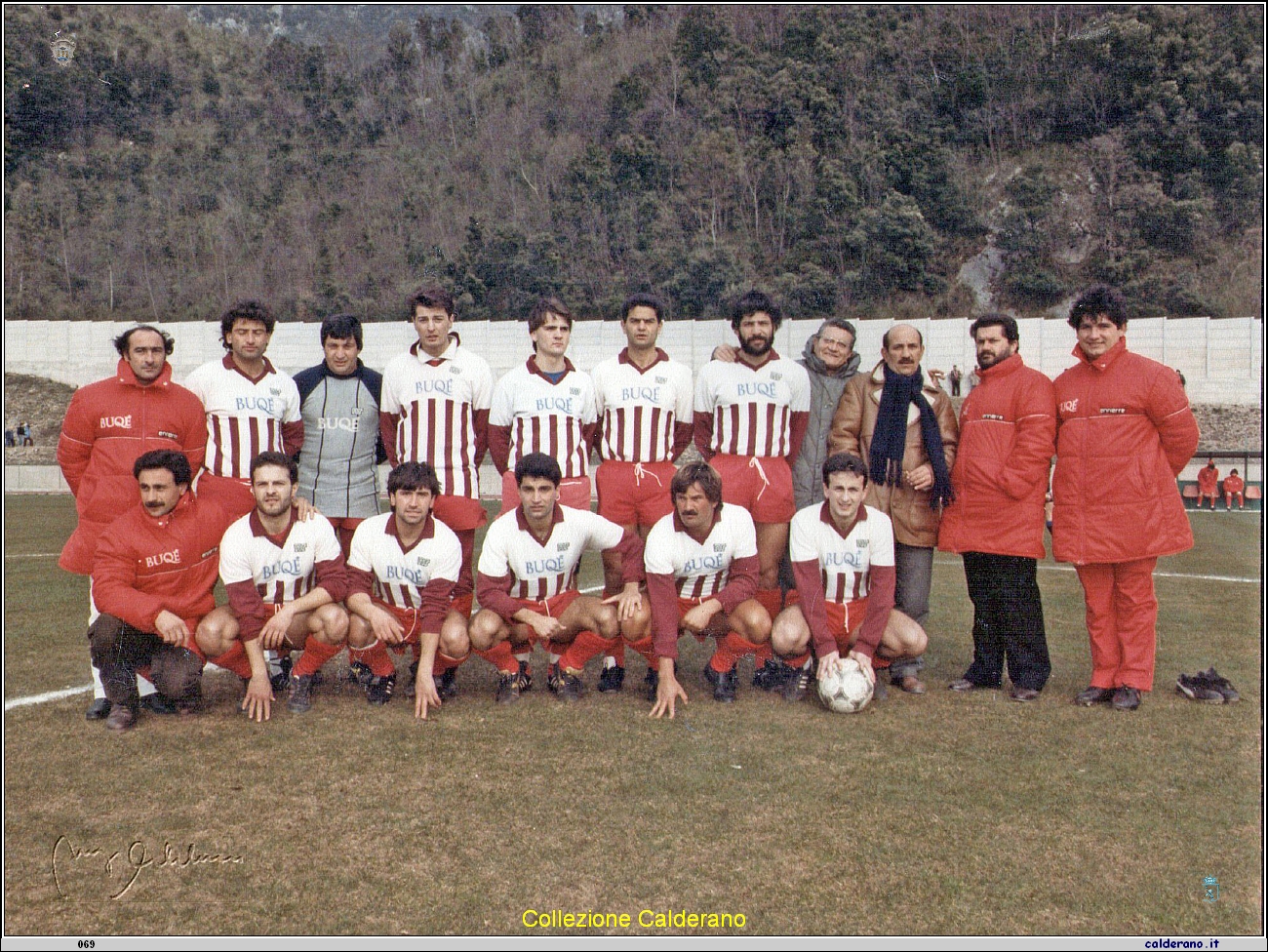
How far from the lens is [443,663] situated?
5066mm

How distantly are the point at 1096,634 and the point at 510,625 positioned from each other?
2758mm

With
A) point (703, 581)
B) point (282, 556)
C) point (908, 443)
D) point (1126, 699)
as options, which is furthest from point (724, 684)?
point (282, 556)

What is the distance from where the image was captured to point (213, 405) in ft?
17.6

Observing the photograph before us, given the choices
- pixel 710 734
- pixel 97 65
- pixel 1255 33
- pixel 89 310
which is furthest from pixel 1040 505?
pixel 97 65

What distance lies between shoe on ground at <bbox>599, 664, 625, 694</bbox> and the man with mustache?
1.34m

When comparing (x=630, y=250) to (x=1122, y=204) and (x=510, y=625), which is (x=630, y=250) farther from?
(x=510, y=625)

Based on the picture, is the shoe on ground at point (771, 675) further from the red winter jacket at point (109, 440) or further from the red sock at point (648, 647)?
the red winter jacket at point (109, 440)

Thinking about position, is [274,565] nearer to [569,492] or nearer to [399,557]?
[399,557]

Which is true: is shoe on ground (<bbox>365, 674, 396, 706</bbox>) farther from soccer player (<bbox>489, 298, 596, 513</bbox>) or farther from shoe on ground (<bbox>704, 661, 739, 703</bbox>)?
shoe on ground (<bbox>704, 661, 739, 703</bbox>)

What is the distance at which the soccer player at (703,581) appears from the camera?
16.0 feet

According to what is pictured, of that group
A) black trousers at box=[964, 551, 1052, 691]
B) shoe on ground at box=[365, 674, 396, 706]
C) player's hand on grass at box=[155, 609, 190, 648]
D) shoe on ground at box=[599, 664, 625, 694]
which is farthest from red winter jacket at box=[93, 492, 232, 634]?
black trousers at box=[964, 551, 1052, 691]

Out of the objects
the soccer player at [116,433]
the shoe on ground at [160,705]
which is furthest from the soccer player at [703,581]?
the soccer player at [116,433]

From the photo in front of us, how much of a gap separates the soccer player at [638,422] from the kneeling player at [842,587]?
2.93ft

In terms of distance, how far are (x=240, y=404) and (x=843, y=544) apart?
3.06 meters
